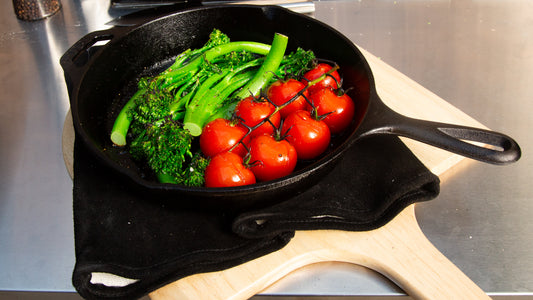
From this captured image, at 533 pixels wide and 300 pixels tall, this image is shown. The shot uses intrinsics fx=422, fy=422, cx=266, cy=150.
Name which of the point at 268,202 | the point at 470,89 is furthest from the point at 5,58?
the point at 470,89

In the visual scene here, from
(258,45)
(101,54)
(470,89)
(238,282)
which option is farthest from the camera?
(470,89)

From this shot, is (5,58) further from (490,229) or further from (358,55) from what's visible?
(490,229)

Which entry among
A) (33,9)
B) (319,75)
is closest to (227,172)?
(319,75)

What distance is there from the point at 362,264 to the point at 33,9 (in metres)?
1.85

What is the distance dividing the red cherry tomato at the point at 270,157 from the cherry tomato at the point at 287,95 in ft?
0.57

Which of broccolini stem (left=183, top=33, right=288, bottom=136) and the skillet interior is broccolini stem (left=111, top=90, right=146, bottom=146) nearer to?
the skillet interior

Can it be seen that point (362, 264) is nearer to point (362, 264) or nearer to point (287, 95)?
point (362, 264)

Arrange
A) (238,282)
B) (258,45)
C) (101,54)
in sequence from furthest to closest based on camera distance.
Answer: (258,45), (101,54), (238,282)

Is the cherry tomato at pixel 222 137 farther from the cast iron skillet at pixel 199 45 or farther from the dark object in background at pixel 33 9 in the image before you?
the dark object in background at pixel 33 9

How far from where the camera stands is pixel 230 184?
Answer: 36.2 inches

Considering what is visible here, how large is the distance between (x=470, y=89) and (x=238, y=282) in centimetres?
110

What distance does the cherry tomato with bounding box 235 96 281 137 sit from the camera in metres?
1.05

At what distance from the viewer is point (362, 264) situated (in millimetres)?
962

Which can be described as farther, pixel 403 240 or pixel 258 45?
pixel 258 45
